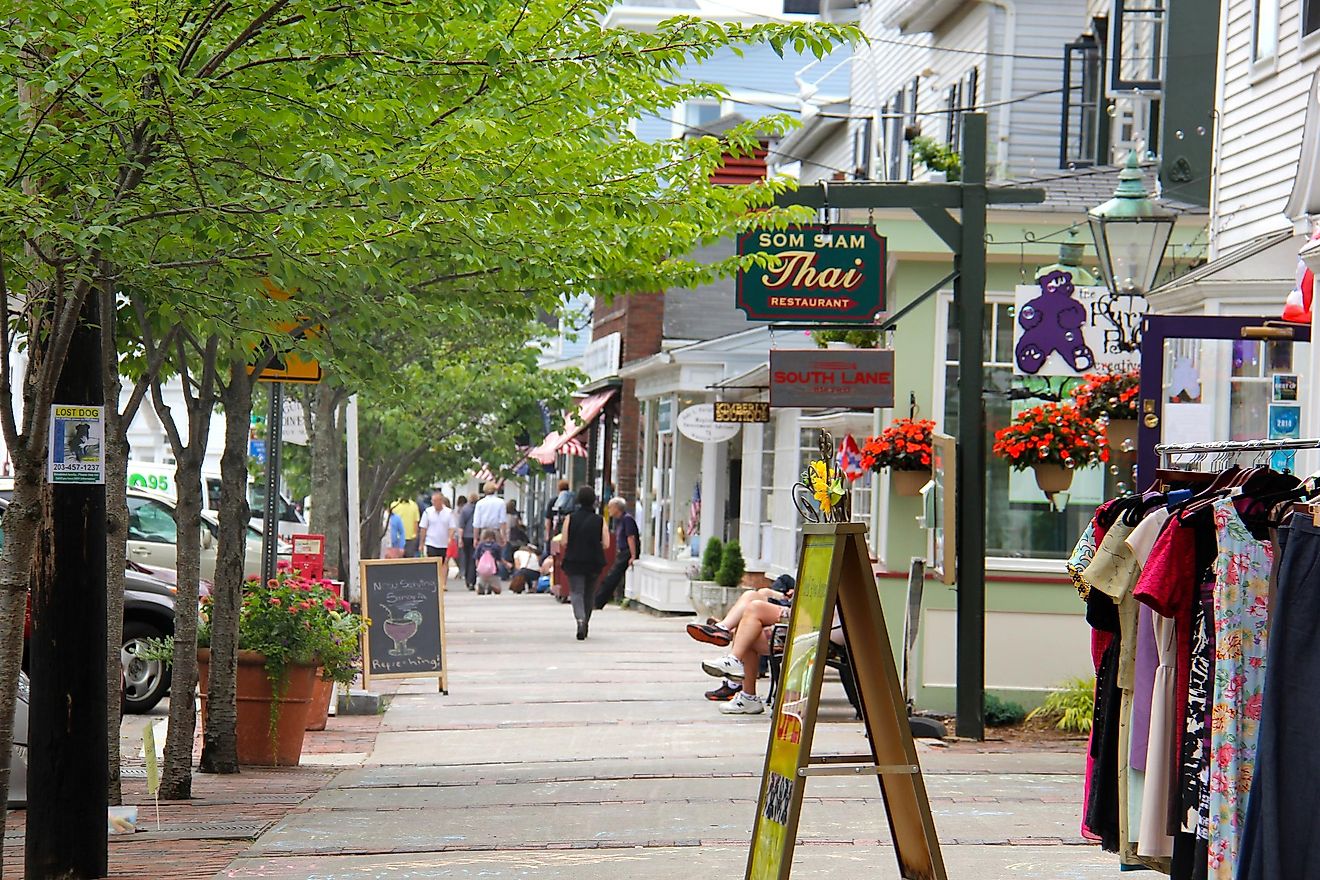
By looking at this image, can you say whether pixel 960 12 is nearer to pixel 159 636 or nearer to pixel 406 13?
pixel 159 636

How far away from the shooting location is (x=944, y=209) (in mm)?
12438

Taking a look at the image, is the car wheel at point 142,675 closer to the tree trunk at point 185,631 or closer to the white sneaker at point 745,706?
the tree trunk at point 185,631

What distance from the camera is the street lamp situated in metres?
11.2

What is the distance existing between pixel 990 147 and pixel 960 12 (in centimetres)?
268

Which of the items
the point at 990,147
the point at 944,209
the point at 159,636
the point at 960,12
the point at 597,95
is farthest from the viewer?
the point at 960,12

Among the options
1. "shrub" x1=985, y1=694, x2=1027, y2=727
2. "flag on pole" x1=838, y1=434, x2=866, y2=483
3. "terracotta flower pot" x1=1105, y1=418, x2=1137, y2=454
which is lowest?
"shrub" x1=985, y1=694, x2=1027, y2=727

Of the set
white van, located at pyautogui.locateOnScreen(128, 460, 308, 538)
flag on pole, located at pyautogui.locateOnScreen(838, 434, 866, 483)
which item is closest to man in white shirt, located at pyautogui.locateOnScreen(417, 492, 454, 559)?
white van, located at pyautogui.locateOnScreen(128, 460, 308, 538)

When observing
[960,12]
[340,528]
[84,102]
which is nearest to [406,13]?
[84,102]

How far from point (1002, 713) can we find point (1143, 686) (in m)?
7.49

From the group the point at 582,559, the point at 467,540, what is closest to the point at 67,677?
the point at 582,559

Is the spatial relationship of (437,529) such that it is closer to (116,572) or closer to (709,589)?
(709,589)

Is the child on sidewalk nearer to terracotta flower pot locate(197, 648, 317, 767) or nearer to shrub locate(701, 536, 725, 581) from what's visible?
shrub locate(701, 536, 725, 581)

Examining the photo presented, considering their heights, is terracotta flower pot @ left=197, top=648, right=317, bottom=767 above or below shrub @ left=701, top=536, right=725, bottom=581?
below

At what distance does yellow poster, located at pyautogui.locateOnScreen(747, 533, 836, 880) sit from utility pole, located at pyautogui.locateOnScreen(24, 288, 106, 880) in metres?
2.84
